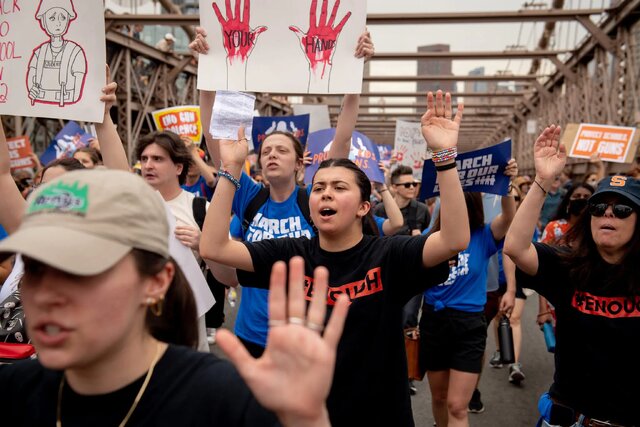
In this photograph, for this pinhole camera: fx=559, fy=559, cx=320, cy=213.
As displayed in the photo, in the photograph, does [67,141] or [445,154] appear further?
[67,141]

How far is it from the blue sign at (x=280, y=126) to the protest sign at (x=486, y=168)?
280 centimetres

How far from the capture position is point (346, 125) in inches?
133

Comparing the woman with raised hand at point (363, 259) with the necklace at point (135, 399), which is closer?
the necklace at point (135, 399)

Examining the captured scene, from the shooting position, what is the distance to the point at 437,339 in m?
3.84

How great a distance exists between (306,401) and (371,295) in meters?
1.27

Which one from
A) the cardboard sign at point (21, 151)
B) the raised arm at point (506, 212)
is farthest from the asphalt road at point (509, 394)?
the cardboard sign at point (21, 151)

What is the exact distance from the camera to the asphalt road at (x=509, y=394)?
442cm

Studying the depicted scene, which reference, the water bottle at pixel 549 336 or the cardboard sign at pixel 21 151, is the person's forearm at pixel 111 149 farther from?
the cardboard sign at pixel 21 151

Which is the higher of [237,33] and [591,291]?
[237,33]

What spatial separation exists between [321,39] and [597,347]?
2.27m

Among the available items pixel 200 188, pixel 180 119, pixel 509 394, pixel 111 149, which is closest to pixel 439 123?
pixel 111 149

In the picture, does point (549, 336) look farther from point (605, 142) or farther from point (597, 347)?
point (605, 142)

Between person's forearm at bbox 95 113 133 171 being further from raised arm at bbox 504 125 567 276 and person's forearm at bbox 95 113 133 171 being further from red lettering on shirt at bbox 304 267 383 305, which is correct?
raised arm at bbox 504 125 567 276

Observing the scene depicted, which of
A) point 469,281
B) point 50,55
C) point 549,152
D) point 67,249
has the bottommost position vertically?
point 469,281
